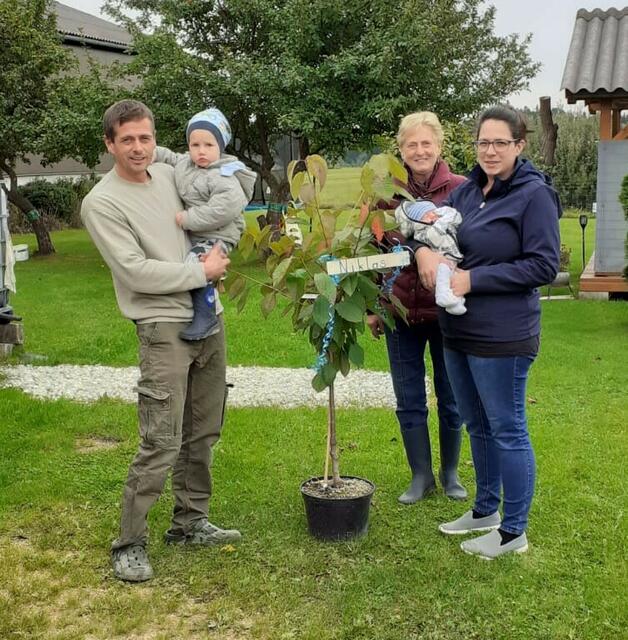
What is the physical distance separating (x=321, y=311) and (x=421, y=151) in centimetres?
92

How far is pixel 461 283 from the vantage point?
329 cm

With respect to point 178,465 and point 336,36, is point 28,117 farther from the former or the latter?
point 178,465

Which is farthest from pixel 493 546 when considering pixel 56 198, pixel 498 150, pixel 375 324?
pixel 56 198

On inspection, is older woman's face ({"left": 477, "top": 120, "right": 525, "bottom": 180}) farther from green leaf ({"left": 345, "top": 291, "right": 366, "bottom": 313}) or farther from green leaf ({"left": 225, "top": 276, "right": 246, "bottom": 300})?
green leaf ({"left": 225, "top": 276, "right": 246, "bottom": 300})

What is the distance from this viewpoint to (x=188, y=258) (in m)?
3.38

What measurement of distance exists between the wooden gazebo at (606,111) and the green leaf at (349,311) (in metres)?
7.19

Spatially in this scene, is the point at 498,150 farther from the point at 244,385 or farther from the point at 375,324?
the point at 244,385

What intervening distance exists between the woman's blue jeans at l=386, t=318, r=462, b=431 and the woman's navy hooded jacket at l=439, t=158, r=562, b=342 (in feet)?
2.06

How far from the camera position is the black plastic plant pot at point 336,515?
3.75m

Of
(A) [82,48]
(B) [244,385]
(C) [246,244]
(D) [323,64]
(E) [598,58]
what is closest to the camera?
(C) [246,244]

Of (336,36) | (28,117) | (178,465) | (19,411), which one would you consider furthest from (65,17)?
(178,465)

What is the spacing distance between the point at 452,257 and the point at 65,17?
2894 cm

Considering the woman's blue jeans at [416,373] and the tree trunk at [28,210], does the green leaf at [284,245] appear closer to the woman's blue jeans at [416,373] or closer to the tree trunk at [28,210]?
the woman's blue jeans at [416,373]

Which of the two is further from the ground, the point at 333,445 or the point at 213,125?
the point at 213,125
